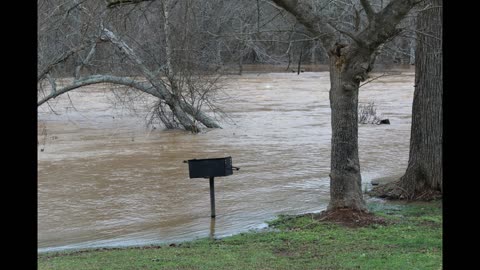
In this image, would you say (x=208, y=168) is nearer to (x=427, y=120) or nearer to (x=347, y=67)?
(x=347, y=67)

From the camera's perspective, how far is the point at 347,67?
10016 millimetres

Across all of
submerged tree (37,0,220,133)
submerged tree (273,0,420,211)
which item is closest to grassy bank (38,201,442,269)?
submerged tree (273,0,420,211)

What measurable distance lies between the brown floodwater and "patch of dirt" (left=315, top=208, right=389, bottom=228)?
4.46ft

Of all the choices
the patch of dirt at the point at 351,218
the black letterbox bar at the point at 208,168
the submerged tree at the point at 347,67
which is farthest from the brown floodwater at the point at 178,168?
the submerged tree at the point at 347,67

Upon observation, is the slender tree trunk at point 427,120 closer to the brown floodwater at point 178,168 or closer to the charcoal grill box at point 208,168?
the brown floodwater at point 178,168

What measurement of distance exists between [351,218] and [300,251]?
7.79 feet

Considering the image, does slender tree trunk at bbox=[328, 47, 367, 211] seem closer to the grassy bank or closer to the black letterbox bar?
the grassy bank

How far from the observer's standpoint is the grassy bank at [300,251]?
7.15m

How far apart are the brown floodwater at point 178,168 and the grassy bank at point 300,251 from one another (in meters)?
1.57

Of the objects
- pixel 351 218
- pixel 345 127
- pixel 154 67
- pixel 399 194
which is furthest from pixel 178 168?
pixel 345 127

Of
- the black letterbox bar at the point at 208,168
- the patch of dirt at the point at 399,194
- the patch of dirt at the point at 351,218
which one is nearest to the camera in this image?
the patch of dirt at the point at 351,218
